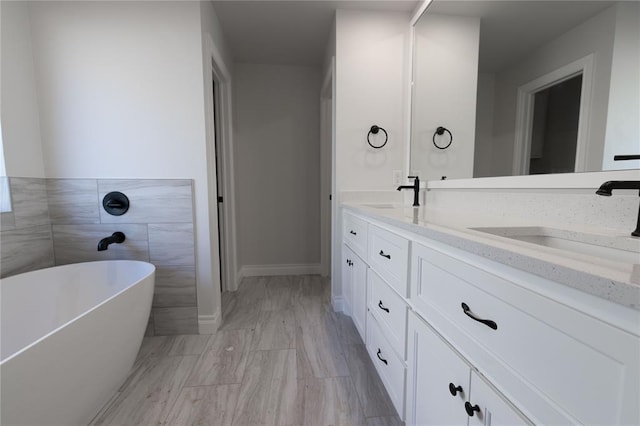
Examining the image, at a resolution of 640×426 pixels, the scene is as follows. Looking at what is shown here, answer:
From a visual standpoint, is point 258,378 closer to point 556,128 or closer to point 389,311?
point 389,311

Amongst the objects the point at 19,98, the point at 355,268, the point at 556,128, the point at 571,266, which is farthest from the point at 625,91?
the point at 19,98

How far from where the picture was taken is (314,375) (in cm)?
146

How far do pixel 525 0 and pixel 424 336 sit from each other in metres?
1.42

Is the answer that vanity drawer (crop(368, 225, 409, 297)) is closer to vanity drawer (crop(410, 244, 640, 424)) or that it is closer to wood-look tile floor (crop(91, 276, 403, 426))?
vanity drawer (crop(410, 244, 640, 424))

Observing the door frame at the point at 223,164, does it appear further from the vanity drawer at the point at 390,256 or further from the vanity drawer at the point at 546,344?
the vanity drawer at the point at 546,344

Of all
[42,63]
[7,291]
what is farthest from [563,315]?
[42,63]

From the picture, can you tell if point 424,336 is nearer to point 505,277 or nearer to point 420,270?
point 420,270

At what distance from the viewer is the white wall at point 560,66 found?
0.84m

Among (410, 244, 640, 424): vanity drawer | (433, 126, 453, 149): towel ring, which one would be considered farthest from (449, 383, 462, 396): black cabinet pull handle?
(433, 126, 453, 149): towel ring

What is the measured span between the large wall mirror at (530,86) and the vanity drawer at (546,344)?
0.65 m

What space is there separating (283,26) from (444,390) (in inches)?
102

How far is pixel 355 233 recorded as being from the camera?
170 cm

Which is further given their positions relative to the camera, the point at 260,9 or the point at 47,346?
the point at 260,9

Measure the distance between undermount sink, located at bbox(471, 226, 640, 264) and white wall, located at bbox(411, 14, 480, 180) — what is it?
23.5 inches
